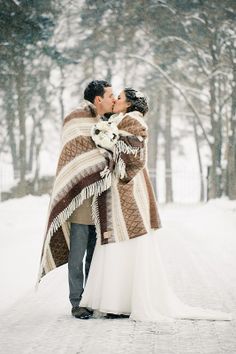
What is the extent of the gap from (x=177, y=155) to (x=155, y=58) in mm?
22415

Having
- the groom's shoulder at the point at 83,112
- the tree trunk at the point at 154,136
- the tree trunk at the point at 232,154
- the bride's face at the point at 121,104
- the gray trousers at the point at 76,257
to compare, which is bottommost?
the gray trousers at the point at 76,257

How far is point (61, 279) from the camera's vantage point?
918 centimetres

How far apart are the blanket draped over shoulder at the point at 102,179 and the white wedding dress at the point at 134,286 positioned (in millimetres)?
144

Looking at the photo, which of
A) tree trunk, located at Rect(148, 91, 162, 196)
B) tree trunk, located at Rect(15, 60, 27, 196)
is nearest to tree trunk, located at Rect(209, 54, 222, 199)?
tree trunk, located at Rect(15, 60, 27, 196)

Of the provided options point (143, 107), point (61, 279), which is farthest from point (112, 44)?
point (143, 107)

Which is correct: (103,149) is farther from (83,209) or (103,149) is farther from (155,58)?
(155,58)

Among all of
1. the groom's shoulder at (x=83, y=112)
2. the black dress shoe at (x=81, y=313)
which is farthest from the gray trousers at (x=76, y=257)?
the groom's shoulder at (x=83, y=112)

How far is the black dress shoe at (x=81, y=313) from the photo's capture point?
6125 millimetres

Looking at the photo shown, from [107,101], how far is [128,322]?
2.05 meters

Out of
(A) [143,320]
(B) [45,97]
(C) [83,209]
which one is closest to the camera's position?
(A) [143,320]

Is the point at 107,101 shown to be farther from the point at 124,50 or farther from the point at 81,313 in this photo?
the point at 124,50

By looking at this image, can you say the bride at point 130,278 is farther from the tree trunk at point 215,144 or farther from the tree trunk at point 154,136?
the tree trunk at point 154,136

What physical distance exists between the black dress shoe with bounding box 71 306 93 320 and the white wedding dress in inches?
3.0

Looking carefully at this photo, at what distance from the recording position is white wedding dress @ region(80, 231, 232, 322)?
6078 millimetres
